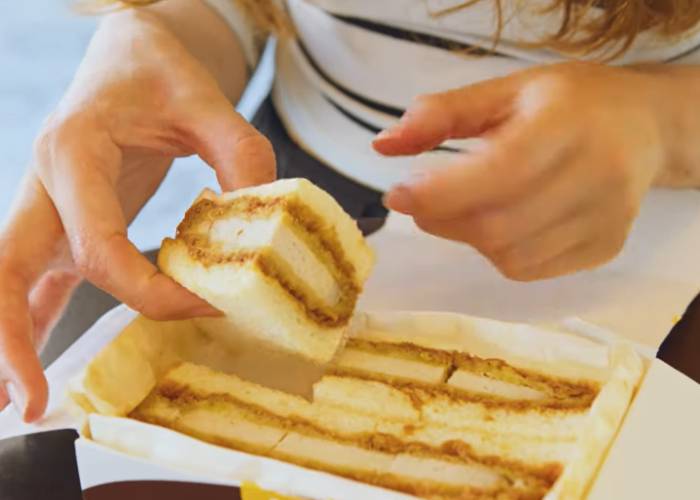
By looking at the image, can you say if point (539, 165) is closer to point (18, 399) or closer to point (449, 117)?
point (449, 117)

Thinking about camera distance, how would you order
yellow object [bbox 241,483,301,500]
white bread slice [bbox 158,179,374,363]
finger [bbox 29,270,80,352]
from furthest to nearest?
1. finger [bbox 29,270,80,352]
2. white bread slice [bbox 158,179,374,363]
3. yellow object [bbox 241,483,301,500]

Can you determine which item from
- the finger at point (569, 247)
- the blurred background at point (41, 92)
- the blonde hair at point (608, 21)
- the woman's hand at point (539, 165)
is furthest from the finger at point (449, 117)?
the blurred background at point (41, 92)

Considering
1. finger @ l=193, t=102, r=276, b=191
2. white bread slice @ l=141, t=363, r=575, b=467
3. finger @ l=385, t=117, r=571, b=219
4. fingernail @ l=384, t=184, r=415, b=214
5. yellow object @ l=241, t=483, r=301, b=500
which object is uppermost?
finger @ l=385, t=117, r=571, b=219

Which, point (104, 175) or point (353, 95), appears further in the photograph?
point (353, 95)

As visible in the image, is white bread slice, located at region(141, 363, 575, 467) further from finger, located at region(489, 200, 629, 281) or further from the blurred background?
the blurred background

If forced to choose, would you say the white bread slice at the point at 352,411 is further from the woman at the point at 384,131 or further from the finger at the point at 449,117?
the finger at the point at 449,117

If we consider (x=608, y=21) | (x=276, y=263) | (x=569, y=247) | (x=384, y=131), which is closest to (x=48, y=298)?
(x=276, y=263)

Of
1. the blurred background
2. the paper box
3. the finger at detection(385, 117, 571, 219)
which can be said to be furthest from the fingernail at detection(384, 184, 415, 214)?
the blurred background

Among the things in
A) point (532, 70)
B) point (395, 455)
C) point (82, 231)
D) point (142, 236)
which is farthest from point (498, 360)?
point (142, 236)

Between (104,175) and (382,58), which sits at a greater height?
(382,58)
